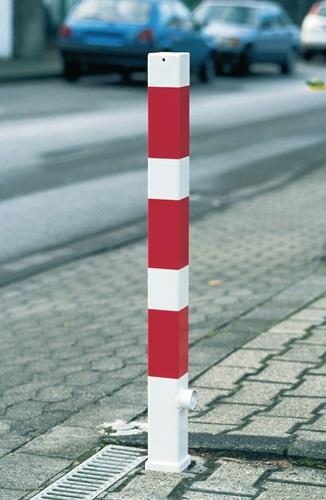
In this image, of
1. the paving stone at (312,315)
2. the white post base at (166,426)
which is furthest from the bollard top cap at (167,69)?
the paving stone at (312,315)

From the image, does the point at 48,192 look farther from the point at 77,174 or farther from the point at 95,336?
the point at 95,336

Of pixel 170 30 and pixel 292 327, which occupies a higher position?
pixel 292 327

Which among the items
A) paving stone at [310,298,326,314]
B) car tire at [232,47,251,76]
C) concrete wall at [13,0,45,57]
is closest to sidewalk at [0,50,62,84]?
concrete wall at [13,0,45,57]

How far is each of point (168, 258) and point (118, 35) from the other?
20753 mm

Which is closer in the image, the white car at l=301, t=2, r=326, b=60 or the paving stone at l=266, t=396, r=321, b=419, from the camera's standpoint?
the paving stone at l=266, t=396, r=321, b=419

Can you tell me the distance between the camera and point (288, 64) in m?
31.7

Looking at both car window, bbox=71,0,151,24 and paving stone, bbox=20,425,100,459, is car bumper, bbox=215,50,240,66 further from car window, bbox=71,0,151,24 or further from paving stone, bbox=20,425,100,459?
paving stone, bbox=20,425,100,459

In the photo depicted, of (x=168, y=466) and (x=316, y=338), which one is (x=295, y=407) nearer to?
(x=168, y=466)

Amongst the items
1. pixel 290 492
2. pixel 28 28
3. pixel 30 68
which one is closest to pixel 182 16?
pixel 30 68

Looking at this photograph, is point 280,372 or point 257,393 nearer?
point 257,393

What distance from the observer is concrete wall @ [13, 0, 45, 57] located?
1246 inches

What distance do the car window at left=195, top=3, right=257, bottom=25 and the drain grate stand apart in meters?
27.0

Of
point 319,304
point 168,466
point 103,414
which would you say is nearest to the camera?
point 168,466

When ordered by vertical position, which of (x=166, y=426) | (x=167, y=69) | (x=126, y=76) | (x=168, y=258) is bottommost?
(x=126, y=76)
